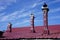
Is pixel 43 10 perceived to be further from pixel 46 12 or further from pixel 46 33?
pixel 46 33

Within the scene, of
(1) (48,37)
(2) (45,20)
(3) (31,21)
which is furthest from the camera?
(3) (31,21)

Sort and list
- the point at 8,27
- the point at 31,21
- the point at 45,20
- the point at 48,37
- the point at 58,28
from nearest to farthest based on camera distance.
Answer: the point at 48,37, the point at 45,20, the point at 58,28, the point at 31,21, the point at 8,27

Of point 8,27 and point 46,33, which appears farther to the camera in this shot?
point 8,27

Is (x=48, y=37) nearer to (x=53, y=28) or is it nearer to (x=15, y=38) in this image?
(x=15, y=38)

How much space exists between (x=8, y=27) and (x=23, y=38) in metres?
12.8

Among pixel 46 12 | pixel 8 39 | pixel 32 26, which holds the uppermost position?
pixel 46 12

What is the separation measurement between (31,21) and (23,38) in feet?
26.0

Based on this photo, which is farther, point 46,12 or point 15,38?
point 46,12

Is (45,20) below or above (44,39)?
above

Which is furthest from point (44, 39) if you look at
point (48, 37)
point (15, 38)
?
point (15, 38)

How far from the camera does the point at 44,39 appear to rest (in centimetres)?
1858

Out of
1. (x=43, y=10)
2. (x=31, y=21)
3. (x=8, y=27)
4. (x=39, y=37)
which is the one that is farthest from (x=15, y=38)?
(x=8, y=27)

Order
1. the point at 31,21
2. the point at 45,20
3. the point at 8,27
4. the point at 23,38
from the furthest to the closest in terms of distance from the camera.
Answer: the point at 8,27 → the point at 31,21 → the point at 45,20 → the point at 23,38

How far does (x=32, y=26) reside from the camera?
1072 inches
